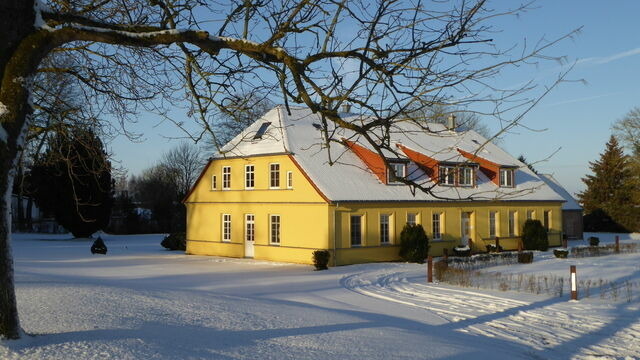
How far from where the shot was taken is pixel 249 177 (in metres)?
29.5

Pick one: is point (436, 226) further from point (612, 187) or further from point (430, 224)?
point (612, 187)

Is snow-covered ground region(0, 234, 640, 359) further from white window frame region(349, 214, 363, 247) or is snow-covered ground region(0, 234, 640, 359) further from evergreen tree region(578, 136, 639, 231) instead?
evergreen tree region(578, 136, 639, 231)

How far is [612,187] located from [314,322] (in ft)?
175

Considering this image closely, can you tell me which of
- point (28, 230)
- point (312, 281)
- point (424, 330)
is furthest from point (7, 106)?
point (28, 230)

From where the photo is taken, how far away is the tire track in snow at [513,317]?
11.0 m

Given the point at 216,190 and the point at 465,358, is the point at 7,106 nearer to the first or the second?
the point at 465,358

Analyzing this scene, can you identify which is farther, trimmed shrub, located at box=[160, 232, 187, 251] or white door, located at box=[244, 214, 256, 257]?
trimmed shrub, located at box=[160, 232, 187, 251]

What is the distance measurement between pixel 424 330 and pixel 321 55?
19.5ft

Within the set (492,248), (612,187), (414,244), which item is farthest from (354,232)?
(612,187)

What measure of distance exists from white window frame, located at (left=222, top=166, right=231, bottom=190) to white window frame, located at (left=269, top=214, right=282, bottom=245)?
3.97m

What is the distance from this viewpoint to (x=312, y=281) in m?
20.3

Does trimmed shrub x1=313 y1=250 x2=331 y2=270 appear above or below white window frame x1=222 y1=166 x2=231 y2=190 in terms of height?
below

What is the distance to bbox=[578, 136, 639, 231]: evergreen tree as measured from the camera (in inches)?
2137

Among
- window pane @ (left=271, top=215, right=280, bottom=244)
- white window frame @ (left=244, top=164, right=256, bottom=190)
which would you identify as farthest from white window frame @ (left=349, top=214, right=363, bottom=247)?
white window frame @ (left=244, top=164, right=256, bottom=190)
